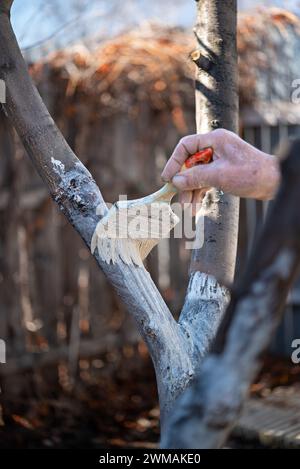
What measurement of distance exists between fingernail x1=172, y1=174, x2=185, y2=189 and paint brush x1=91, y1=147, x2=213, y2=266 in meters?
0.03

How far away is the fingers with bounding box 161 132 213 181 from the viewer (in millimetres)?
1629

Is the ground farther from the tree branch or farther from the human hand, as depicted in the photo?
the human hand

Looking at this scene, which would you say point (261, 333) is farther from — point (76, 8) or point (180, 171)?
point (76, 8)

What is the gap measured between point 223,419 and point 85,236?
724 millimetres

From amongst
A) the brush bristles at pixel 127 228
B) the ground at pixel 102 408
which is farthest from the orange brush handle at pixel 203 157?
the ground at pixel 102 408

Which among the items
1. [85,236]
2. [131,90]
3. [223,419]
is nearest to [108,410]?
[131,90]

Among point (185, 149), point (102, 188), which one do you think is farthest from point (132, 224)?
point (102, 188)

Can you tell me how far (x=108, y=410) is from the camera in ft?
12.9

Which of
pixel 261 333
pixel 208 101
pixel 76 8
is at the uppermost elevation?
pixel 76 8

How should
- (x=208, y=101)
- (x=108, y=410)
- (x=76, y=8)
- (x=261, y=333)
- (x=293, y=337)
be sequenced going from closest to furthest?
1. (x=261, y=333)
2. (x=208, y=101)
3. (x=76, y=8)
4. (x=108, y=410)
5. (x=293, y=337)

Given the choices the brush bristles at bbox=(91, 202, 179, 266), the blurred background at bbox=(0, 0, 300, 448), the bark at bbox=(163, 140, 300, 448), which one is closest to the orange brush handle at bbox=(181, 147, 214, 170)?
the brush bristles at bbox=(91, 202, 179, 266)

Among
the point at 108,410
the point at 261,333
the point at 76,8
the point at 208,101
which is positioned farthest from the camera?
the point at 108,410

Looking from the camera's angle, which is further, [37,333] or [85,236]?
[37,333]

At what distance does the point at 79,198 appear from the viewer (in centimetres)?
172
